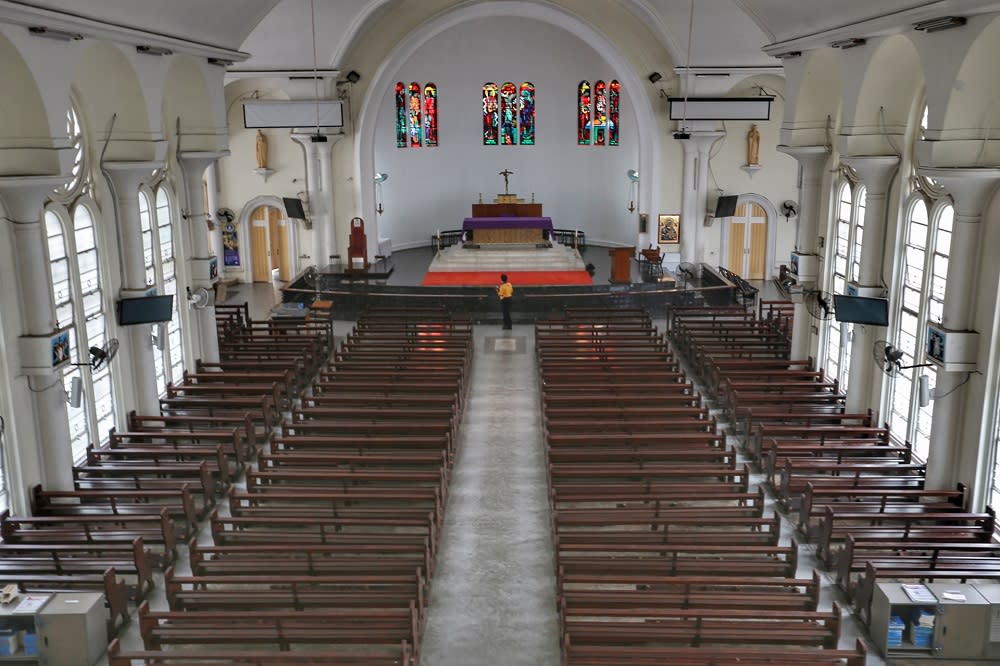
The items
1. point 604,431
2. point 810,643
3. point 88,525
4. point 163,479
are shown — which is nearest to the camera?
point 810,643

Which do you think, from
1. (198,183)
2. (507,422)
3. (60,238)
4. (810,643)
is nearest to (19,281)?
(60,238)

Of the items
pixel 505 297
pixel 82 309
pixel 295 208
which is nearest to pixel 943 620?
pixel 82 309

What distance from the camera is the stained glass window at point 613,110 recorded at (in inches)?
1177

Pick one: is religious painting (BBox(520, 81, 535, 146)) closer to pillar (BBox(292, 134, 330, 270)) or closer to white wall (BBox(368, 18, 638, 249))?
white wall (BBox(368, 18, 638, 249))

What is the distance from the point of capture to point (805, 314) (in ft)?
54.3

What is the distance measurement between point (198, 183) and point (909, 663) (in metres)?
14.0

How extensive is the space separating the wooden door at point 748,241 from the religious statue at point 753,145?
1515 mm

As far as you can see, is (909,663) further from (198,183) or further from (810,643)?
(198,183)

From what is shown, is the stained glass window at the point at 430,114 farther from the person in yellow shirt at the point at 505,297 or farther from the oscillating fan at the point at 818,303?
the oscillating fan at the point at 818,303

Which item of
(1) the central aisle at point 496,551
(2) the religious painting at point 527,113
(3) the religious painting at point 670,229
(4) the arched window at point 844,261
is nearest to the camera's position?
(1) the central aisle at point 496,551

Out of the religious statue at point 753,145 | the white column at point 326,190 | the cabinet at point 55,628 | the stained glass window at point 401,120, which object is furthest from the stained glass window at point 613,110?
the cabinet at point 55,628

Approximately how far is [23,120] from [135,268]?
377cm

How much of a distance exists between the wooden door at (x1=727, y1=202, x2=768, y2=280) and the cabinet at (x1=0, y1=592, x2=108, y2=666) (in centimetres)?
2376

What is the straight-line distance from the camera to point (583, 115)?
30703mm
